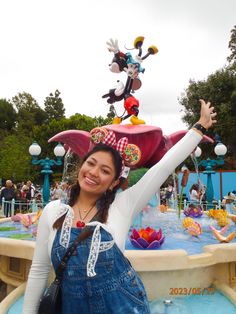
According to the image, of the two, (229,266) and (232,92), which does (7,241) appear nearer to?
(229,266)

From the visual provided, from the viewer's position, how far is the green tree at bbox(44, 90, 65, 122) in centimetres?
4191

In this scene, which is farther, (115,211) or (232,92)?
(232,92)

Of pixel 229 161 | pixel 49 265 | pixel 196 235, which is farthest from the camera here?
pixel 229 161

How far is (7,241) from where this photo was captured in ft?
12.1

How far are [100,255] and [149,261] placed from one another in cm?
176

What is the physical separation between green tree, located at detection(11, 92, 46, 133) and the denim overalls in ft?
122

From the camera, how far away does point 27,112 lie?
1567 inches

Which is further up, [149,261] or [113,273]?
[113,273]

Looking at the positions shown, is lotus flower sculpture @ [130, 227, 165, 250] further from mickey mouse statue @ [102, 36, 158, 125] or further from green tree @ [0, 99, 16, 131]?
green tree @ [0, 99, 16, 131]

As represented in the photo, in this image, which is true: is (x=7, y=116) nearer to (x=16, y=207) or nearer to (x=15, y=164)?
(x=15, y=164)

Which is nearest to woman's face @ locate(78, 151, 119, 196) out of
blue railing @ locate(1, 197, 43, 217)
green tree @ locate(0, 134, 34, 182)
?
blue railing @ locate(1, 197, 43, 217)

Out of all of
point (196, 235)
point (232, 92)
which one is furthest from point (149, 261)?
point (232, 92)

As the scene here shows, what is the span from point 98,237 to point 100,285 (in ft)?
0.66

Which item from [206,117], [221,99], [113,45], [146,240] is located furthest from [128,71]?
[221,99]
